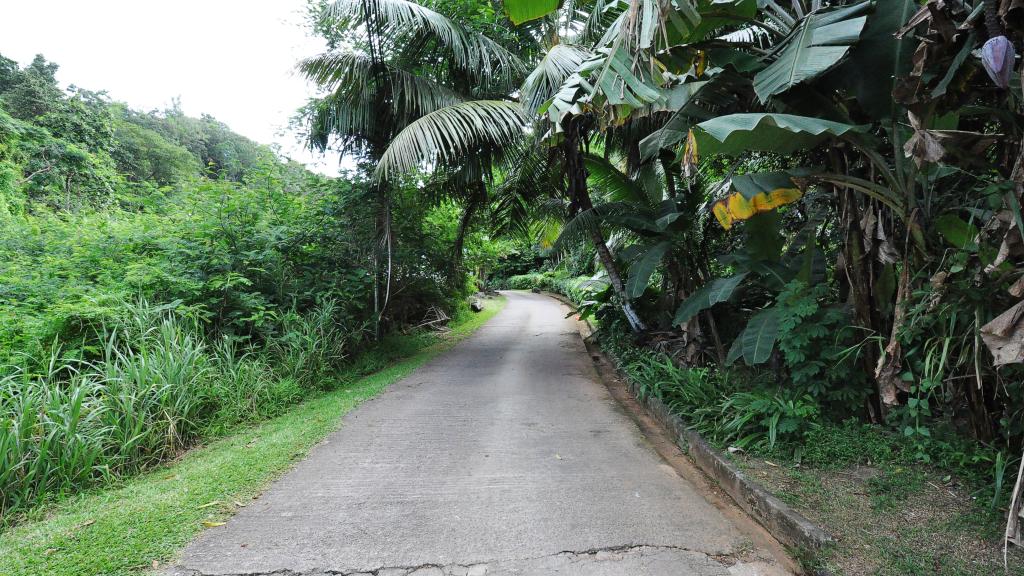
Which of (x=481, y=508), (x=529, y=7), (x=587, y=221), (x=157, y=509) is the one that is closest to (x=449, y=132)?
(x=587, y=221)

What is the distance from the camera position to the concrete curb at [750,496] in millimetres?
2660

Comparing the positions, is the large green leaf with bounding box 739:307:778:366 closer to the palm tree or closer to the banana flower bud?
the banana flower bud

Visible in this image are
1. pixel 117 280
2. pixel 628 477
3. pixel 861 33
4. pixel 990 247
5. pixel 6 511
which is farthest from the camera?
pixel 117 280

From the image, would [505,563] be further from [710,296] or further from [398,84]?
[398,84]

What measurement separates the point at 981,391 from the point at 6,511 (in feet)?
21.2

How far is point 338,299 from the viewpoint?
810 centimetres

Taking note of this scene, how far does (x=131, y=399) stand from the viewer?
4172 mm

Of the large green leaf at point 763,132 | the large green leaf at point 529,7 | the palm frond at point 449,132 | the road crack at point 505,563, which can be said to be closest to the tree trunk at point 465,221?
the palm frond at point 449,132

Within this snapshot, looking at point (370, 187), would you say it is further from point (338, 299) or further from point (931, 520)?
point (931, 520)

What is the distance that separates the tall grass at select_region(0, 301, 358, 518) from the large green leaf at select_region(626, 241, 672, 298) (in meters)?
4.77

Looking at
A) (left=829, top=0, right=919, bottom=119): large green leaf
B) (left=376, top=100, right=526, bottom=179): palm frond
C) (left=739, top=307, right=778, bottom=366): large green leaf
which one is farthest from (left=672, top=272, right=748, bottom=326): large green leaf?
(left=376, top=100, right=526, bottom=179): palm frond

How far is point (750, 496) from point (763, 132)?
2.56 meters

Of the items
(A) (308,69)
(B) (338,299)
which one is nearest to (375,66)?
(A) (308,69)

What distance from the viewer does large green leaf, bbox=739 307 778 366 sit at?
407 centimetres
